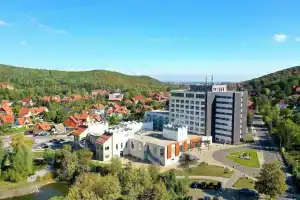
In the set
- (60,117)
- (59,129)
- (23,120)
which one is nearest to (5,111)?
(23,120)

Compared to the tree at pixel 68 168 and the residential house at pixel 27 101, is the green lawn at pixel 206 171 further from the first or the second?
the residential house at pixel 27 101

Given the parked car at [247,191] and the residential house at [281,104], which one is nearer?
the parked car at [247,191]

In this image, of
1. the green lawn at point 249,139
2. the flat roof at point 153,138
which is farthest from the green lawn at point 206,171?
the green lawn at point 249,139

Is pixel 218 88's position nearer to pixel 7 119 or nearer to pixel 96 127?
pixel 96 127

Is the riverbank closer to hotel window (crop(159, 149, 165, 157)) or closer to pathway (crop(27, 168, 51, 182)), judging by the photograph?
pathway (crop(27, 168, 51, 182))

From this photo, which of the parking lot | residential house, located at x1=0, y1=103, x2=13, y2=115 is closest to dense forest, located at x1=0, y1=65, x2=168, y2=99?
residential house, located at x1=0, y1=103, x2=13, y2=115
